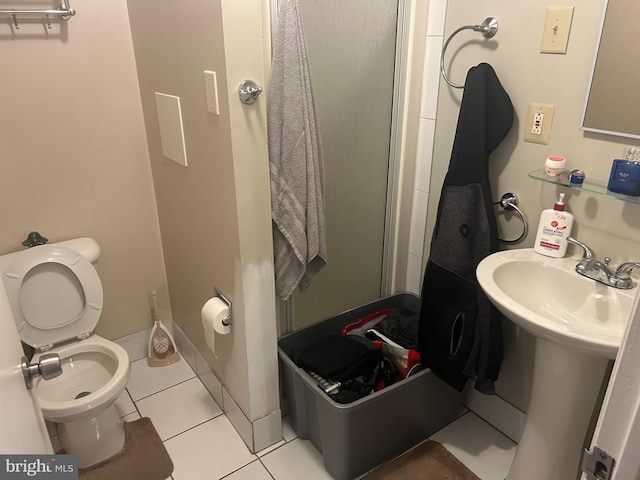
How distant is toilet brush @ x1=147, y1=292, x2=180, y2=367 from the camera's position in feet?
7.82

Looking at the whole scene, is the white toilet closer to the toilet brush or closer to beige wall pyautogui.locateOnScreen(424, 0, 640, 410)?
the toilet brush

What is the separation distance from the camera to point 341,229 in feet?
6.50

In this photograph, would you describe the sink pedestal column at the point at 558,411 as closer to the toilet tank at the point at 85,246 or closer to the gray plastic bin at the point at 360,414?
the gray plastic bin at the point at 360,414

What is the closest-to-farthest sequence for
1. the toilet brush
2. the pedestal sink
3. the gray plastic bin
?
the pedestal sink → the gray plastic bin → the toilet brush

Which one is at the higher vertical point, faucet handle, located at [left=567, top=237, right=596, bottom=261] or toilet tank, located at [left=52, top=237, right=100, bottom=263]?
faucet handle, located at [left=567, top=237, right=596, bottom=261]

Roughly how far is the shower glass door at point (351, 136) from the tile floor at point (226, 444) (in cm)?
51

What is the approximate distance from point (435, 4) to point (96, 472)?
2134mm

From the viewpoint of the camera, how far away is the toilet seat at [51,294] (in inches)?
70.7

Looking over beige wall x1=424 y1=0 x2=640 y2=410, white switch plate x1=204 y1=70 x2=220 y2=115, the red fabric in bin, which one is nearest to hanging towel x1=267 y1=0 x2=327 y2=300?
white switch plate x1=204 y1=70 x2=220 y2=115

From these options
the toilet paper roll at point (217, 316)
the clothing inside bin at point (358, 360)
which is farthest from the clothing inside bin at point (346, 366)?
the toilet paper roll at point (217, 316)

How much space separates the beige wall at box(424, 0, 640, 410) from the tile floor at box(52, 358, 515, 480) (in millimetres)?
314

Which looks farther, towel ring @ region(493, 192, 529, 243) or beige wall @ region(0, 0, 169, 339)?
beige wall @ region(0, 0, 169, 339)

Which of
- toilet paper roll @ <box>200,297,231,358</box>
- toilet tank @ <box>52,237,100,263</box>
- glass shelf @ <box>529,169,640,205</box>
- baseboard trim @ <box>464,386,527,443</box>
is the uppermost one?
glass shelf @ <box>529,169,640,205</box>

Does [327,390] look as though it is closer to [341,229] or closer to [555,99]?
[341,229]
